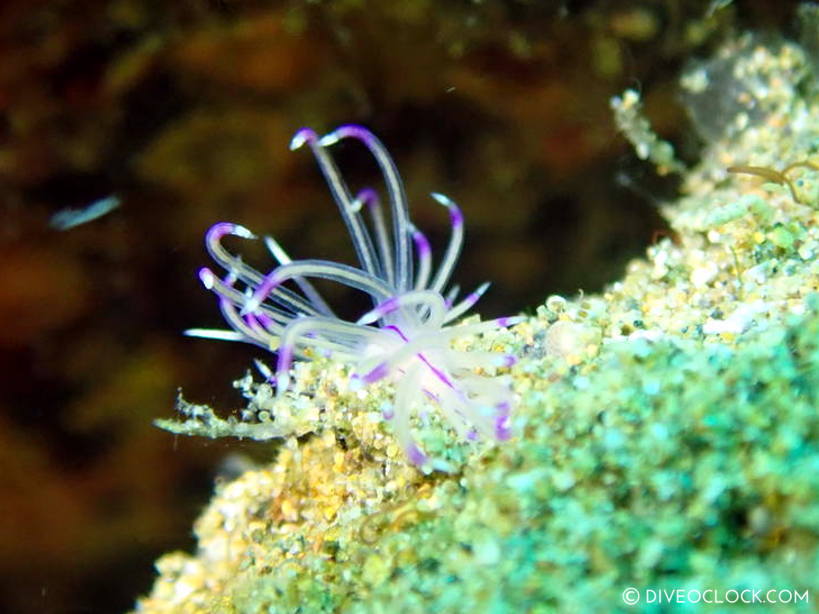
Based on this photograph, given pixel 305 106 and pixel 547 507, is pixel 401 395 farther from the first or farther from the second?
pixel 305 106

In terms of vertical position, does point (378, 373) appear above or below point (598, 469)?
above

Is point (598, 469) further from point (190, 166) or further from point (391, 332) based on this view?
point (190, 166)

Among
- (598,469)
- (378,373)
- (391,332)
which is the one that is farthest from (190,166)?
(598,469)

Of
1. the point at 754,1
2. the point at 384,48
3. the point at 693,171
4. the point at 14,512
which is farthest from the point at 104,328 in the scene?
the point at 754,1

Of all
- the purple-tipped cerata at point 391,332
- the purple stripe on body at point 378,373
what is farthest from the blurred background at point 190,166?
the purple stripe on body at point 378,373

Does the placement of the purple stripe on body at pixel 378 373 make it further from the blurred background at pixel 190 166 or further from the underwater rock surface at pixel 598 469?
the blurred background at pixel 190 166
